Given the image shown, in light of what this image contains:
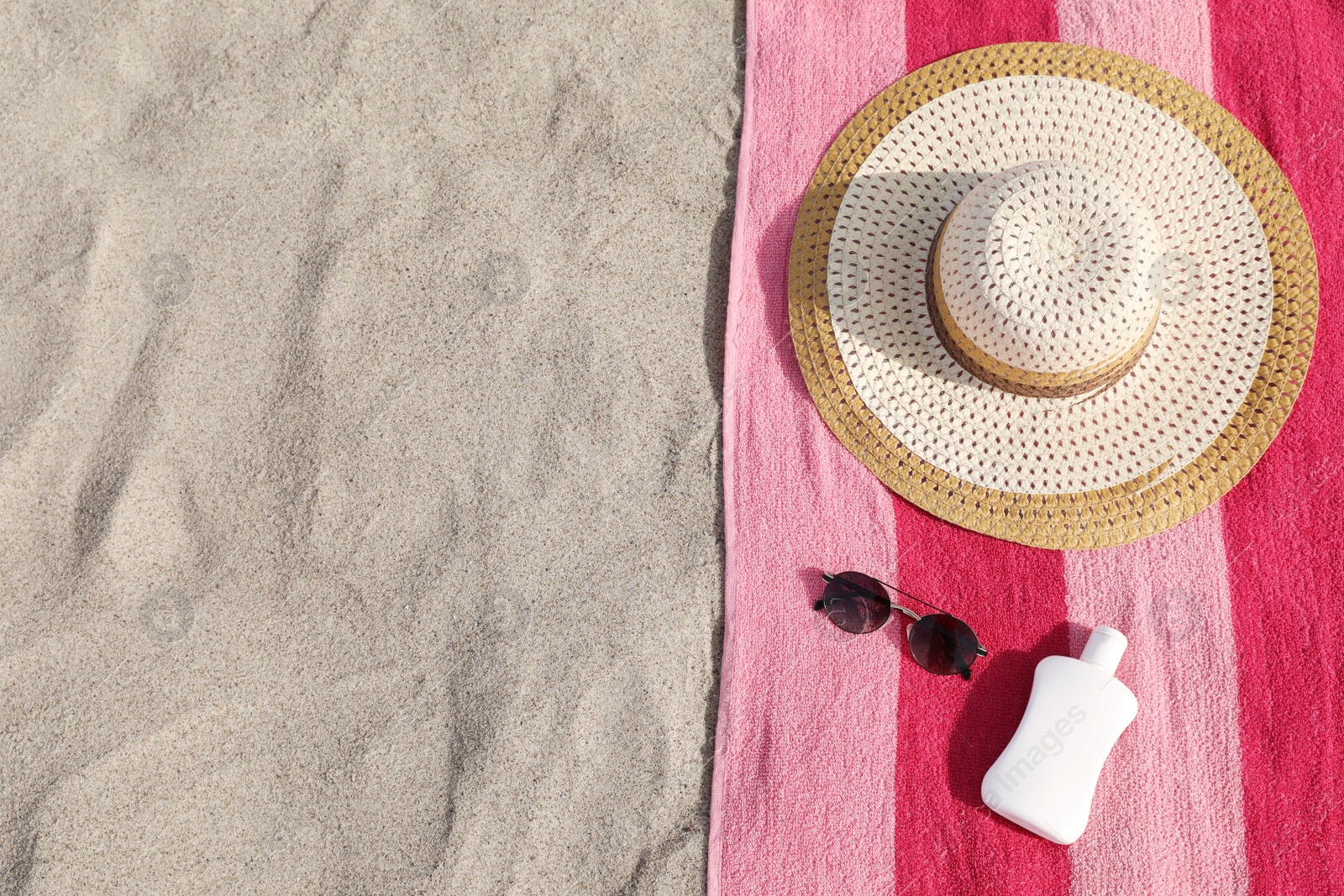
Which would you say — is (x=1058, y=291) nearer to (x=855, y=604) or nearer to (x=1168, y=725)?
(x=855, y=604)

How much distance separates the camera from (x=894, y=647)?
0.98 m

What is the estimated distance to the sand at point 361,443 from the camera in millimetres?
964

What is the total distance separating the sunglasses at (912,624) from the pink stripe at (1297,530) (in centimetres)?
29

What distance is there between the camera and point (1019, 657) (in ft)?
3.20

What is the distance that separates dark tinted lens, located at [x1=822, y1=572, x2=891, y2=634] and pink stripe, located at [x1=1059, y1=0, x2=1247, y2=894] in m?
0.21

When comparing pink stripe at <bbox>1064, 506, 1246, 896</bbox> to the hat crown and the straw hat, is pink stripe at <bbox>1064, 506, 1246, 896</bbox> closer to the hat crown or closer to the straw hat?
the straw hat

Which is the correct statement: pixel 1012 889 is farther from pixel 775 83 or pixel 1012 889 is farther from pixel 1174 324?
pixel 775 83

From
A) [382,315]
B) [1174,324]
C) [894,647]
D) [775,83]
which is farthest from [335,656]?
[1174,324]

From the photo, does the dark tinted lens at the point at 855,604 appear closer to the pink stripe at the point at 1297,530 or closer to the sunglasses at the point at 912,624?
the sunglasses at the point at 912,624

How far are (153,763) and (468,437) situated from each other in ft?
1.57

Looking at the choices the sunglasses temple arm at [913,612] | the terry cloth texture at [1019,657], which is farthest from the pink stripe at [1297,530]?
the sunglasses temple arm at [913,612]

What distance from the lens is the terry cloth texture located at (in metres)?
0.93

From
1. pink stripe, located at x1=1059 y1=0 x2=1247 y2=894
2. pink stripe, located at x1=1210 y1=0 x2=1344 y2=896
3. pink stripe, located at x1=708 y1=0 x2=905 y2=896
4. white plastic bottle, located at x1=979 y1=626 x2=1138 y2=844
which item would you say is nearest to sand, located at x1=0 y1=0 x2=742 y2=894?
pink stripe, located at x1=708 y1=0 x2=905 y2=896

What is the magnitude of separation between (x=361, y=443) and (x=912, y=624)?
25.2 inches
